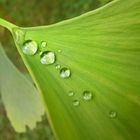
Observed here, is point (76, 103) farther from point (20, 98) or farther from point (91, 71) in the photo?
point (20, 98)

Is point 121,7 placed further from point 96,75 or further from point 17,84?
point 17,84

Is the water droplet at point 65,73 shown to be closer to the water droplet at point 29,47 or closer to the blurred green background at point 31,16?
the water droplet at point 29,47

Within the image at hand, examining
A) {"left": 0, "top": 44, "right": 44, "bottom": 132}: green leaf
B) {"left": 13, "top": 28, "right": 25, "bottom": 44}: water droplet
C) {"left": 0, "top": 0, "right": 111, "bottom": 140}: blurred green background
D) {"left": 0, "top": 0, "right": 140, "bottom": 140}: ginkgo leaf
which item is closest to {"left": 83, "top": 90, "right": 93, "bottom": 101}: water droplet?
{"left": 0, "top": 0, "right": 140, "bottom": 140}: ginkgo leaf

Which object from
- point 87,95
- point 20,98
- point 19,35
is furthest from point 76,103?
point 20,98

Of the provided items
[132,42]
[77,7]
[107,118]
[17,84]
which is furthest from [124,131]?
[77,7]

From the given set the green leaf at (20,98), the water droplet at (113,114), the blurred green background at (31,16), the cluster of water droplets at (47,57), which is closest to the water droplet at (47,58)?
the cluster of water droplets at (47,57)

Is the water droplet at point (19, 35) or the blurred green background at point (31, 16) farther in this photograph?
the blurred green background at point (31, 16)
